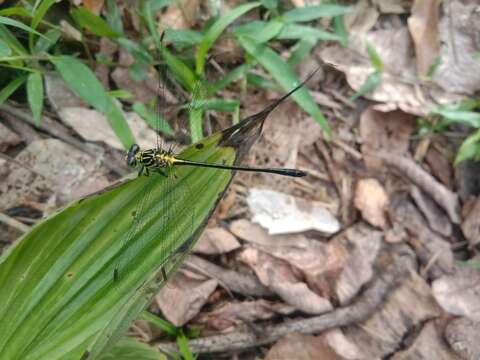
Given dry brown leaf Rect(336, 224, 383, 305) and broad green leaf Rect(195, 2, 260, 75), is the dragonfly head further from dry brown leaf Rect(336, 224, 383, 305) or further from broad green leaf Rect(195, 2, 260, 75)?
dry brown leaf Rect(336, 224, 383, 305)

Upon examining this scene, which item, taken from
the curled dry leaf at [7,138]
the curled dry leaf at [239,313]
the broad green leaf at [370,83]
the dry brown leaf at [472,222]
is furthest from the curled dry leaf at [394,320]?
the curled dry leaf at [7,138]

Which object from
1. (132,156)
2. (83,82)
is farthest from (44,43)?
(132,156)

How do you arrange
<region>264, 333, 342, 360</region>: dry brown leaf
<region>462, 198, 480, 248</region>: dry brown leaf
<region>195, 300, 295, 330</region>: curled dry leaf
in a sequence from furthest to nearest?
<region>462, 198, 480, 248</region>: dry brown leaf < <region>195, 300, 295, 330</region>: curled dry leaf < <region>264, 333, 342, 360</region>: dry brown leaf

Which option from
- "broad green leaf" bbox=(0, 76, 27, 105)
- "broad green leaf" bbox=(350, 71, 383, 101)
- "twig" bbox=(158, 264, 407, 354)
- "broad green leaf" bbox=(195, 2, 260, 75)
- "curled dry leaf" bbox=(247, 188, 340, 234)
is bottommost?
"twig" bbox=(158, 264, 407, 354)

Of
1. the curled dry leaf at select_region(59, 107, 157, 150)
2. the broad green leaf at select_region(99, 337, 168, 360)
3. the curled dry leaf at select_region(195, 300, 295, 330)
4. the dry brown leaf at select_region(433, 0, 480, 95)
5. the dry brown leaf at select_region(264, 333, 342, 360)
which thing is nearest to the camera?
the broad green leaf at select_region(99, 337, 168, 360)

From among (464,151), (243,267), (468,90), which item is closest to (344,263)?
(243,267)

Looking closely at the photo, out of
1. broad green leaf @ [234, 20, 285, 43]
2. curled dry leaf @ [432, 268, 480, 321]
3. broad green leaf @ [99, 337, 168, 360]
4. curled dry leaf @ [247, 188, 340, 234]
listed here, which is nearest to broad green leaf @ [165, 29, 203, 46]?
broad green leaf @ [234, 20, 285, 43]

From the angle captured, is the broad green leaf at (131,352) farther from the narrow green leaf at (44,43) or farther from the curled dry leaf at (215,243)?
the narrow green leaf at (44,43)
